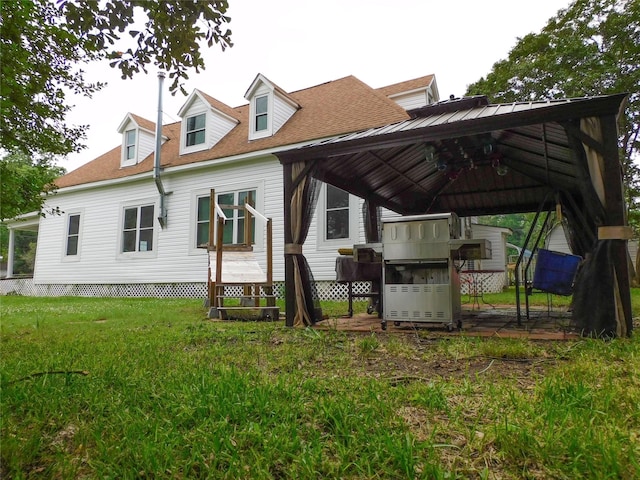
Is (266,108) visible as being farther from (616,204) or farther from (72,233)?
(616,204)

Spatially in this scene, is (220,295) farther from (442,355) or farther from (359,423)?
(359,423)

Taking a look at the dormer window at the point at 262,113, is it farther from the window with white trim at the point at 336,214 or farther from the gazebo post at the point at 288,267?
the gazebo post at the point at 288,267

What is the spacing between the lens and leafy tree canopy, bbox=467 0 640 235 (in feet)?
40.3

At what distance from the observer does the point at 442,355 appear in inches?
136

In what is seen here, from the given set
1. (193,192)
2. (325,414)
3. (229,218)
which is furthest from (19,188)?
(193,192)

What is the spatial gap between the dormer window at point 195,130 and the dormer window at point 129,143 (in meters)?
2.83

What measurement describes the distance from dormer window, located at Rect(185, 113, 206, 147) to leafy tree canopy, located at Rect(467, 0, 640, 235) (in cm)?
1017

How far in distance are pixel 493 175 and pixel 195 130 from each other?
960 centimetres

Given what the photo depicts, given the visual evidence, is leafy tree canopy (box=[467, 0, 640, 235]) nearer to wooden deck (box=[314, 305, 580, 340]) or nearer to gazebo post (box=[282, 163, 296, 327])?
wooden deck (box=[314, 305, 580, 340])

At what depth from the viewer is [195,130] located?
44.2 feet

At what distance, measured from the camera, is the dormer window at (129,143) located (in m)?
15.0

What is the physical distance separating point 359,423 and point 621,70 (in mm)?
15091

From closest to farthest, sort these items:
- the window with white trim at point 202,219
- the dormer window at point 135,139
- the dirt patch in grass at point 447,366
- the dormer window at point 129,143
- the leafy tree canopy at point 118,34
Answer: the leafy tree canopy at point 118,34 → the dirt patch in grass at point 447,366 → the window with white trim at point 202,219 → the dormer window at point 135,139 → the dormer window at point 129,143

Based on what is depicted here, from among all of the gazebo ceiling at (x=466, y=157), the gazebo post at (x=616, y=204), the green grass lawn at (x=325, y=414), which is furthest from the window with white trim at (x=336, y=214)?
the green grass lawn at (x=325, y=414)
